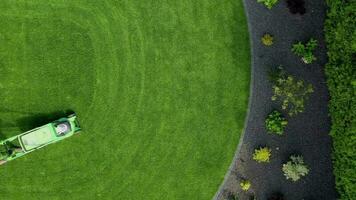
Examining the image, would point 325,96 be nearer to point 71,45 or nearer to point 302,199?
point 302,199

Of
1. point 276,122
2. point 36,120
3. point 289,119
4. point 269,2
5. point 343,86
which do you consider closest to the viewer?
point 343,86

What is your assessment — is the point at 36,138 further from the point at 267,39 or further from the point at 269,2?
the point at 269,2

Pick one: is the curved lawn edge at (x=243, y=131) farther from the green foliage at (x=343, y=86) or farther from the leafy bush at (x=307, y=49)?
the green foliage at (x=343, y=86)

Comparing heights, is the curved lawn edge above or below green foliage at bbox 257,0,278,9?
below

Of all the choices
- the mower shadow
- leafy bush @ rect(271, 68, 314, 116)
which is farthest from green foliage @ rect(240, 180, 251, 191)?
the mower shadow

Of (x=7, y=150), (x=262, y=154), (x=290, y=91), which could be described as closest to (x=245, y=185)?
(x=262, y=154)

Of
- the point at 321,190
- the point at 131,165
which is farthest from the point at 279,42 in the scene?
the point at 131,165

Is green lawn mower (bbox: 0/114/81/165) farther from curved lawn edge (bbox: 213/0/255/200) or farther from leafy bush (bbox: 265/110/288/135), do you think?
leafy bush (bbox: 265/110/288/135)

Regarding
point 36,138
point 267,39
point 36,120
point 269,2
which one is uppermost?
point 269,2
